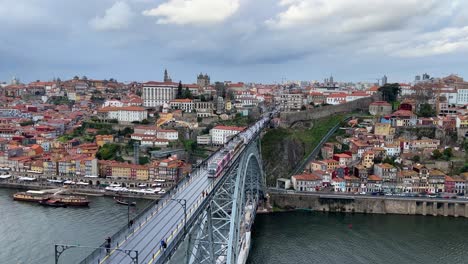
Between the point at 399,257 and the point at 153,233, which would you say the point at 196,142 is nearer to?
the point at 399,257

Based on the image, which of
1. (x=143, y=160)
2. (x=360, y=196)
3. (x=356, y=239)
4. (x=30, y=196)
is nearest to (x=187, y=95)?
(x=143, y=160)

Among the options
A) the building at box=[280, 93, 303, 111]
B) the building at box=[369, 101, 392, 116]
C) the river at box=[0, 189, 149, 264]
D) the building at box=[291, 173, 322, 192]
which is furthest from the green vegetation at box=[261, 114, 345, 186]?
the building at box=[280, 93, 303, 111]

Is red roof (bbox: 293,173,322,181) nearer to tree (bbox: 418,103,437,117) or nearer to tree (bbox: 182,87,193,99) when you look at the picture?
tree (bbox: 418,103,437,117)

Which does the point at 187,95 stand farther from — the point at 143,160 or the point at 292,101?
the point at 143,160

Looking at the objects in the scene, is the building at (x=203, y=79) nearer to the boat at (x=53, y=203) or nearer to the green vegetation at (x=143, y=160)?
the green vegetation at (x=143, y=160)

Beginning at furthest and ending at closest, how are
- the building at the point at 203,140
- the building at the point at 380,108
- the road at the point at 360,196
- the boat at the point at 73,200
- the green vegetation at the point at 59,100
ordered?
the green vegetation at the point at 59,100 < the building at the point at 380,108 < the building at the point at 203,140 < the boat at the point at 73,200 < the road at the point at 360,196

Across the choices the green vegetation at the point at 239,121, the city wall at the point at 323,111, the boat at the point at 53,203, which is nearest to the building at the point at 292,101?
the green vegetation at the point at 239,121

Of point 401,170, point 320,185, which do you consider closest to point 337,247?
point 320,185
